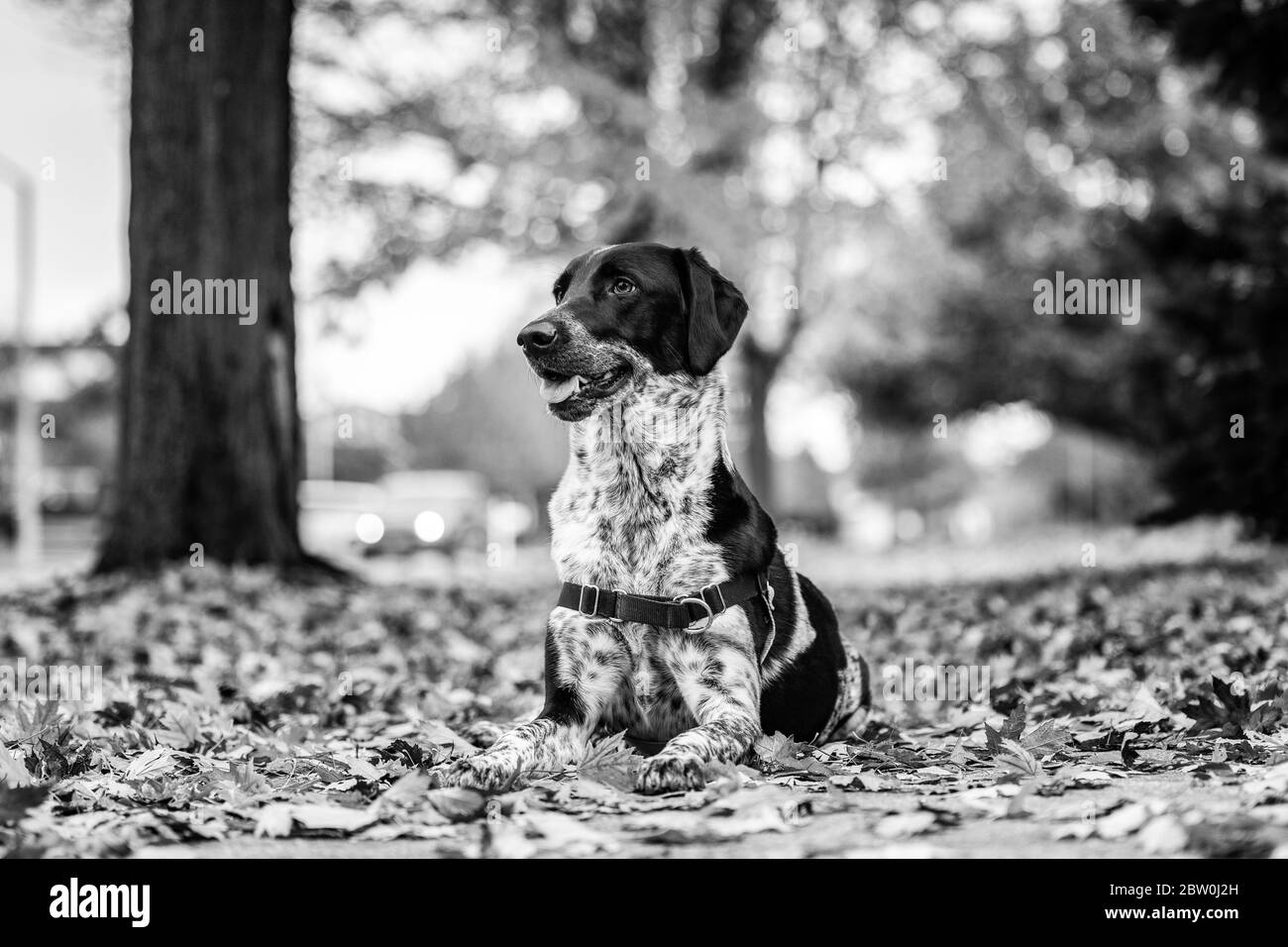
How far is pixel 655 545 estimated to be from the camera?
409cm

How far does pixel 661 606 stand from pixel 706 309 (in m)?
1.02

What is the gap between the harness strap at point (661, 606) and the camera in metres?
3.98

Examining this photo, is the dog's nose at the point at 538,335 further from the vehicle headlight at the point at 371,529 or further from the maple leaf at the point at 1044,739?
the vehicle headlight at the point at 371,529

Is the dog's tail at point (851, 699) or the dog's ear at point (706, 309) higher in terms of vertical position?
the dog's ear at point (706, 309)

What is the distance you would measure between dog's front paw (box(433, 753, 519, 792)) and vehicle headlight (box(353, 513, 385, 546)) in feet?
78.2

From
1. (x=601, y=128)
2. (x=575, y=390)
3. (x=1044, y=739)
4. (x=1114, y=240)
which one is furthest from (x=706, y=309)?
(x=1114, y=240)

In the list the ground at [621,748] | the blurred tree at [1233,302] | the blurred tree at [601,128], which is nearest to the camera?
the ground at [621,748]

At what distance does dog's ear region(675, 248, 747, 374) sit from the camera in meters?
4.27

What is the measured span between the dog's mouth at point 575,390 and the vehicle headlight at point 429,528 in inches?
873

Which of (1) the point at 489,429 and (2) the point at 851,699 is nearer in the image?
(2) the point at 851,699

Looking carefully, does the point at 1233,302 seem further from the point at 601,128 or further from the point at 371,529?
the point at 371,529

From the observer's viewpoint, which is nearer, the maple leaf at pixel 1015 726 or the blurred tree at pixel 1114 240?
Answer: the maple leaf at pixel 1015 726

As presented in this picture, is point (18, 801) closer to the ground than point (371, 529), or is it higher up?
higher up

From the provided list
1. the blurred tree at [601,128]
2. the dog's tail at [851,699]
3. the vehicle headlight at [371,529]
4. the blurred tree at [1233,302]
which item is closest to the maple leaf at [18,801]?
the dog's tail at [851,699]
